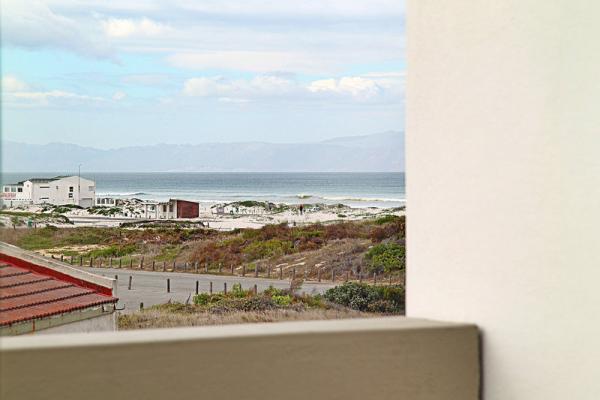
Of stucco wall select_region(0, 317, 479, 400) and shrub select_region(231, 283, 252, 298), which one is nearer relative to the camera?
stucco wall select_region(0, 317, 479, 400)

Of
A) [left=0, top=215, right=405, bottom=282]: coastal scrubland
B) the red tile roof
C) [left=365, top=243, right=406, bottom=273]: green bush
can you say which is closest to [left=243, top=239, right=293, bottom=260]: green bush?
[left=0, top=215, right=405, bottom=282]: coastal scrubland

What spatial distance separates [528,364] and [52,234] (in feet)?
7.64

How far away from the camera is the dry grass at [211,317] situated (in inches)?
124

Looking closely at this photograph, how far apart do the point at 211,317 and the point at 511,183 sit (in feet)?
7.07

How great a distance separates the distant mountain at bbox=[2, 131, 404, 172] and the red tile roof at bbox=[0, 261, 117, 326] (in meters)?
0.63

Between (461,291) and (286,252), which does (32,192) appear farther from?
(461,291)

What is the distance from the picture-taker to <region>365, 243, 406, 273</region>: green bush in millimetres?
3291

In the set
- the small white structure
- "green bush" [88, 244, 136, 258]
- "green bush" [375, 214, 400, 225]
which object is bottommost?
"green bush" [88, 244, 136, 258]

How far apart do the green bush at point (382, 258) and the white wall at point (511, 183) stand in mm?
1945

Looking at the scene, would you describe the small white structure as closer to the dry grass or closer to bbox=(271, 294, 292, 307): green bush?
the dry grass

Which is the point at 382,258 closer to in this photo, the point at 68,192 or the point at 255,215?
the point at 255,215

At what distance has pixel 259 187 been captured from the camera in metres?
3.23

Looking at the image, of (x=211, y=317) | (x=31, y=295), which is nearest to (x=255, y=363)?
(x=31, y=295)

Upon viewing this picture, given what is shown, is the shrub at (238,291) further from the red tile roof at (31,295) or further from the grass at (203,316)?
the red tile roof at (31,295)
